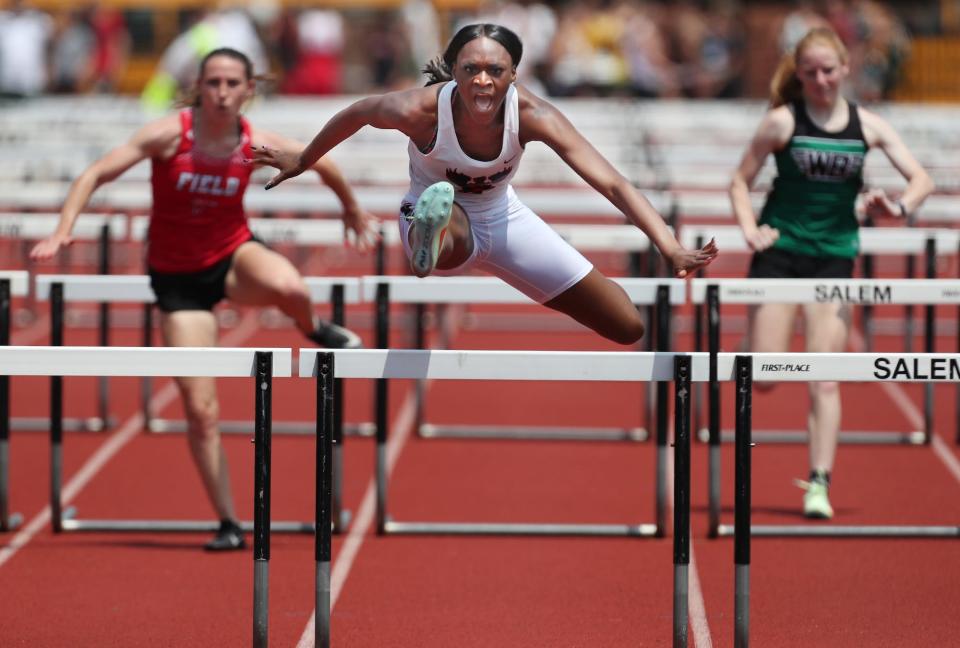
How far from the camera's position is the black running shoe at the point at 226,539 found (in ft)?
22.1

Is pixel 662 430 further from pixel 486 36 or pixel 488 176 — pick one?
pixel 486 36

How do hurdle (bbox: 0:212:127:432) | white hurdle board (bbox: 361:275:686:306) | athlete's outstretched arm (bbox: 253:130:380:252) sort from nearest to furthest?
athlete's outstretched arm (bbox: 253:130:380:252)
white hurdle board (bbox: 361:275:686:306)
hurdle (bbox: 0:212:127:432)

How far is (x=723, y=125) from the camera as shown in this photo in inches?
645

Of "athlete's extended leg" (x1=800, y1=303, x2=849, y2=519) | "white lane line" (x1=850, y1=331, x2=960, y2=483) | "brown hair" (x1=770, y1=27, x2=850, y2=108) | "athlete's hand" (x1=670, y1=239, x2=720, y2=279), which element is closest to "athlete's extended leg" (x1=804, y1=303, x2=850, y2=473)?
"athlete's extended leg" (x1=800, y1=303, x2=849, y2=519)

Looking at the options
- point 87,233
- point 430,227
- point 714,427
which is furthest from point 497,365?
point 87,233

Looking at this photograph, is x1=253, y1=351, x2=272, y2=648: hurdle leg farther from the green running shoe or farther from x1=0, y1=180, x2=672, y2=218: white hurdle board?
x1=0, y1=180, x2=672, y2=218: white hurdle board

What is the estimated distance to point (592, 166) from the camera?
517 centimetres

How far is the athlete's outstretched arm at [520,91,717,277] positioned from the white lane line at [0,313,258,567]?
292 centimetres

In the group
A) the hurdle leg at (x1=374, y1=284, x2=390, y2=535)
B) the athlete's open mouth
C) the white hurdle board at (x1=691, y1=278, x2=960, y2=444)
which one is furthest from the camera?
the hurdle leg at (x1=374, y1=284, x2=390, y2=535)

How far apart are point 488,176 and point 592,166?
427 millimetres

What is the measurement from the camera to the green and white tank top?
717 centimetres

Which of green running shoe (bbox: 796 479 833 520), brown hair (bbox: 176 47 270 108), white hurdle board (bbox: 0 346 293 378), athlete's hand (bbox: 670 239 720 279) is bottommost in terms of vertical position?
green running shoe (bbox: 796 479 833 520)

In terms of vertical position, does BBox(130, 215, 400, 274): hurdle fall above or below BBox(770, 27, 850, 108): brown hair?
below

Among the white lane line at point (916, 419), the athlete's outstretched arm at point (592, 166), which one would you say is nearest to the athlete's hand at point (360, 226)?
the athlete's outstretched arm at point (592, 166)
